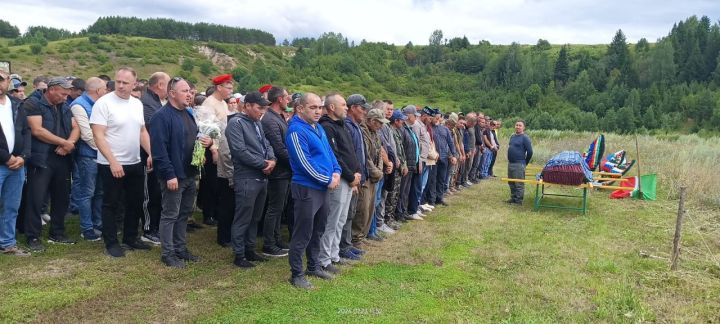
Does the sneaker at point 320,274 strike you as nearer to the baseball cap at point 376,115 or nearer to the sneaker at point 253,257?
the sneaker at point 253,257

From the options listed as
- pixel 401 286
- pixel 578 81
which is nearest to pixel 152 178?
pixel 401 286

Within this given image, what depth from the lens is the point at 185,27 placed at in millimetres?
105188

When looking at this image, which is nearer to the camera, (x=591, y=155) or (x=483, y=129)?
(x=591, y=155)

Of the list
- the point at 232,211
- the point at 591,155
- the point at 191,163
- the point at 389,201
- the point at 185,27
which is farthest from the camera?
the point at 185,27

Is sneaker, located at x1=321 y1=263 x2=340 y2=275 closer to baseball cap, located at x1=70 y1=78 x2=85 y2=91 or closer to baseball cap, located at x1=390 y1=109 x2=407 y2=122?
baseball cap, located at x1=390 y1=109 x2=407 y2=122

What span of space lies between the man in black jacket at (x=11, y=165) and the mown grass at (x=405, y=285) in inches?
13.0

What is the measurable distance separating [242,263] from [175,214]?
2.86 ft

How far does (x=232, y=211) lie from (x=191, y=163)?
1196mm

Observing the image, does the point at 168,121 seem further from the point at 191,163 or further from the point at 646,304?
the point at 646,304

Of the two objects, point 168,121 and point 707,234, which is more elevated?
point 168,121

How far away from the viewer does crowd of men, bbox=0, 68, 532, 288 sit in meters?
4.92

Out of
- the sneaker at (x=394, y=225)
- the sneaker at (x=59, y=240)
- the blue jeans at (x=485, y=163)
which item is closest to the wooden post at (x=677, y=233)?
the sneaker at (x=394, y=225)

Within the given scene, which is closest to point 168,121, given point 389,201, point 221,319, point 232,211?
point 232,211

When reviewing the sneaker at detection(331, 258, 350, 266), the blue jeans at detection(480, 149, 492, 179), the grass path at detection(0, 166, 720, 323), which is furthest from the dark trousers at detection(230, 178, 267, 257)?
the blue jeans at detection(480, 149, 492, 179)
